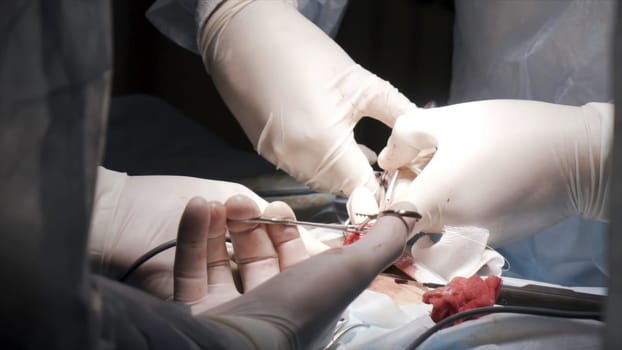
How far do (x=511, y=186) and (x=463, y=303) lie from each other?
0.79ft

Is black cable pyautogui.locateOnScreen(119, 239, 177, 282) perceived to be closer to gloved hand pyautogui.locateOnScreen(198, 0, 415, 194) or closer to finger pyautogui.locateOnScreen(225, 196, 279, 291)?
finger pyautogui.locateOnScreen(225, 196, 279, 291)

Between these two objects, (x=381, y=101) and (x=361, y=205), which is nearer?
(x=361, y=205)

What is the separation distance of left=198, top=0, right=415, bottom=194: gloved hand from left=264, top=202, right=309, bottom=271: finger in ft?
0.99

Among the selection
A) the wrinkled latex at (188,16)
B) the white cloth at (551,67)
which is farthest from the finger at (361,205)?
the wrinkled latex at (188,16)

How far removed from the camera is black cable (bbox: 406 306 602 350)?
31.9 inches

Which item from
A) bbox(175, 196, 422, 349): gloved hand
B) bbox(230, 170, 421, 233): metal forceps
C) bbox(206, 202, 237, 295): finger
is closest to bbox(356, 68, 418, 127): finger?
bbox(230, 170, 421, 233): metal forceps

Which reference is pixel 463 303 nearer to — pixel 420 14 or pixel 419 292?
pixel 419 292

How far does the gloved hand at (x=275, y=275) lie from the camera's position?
0.60 meters

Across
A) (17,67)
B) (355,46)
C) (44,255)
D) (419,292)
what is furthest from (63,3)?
(355,46)

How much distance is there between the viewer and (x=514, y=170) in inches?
40.7

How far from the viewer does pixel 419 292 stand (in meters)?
1.05

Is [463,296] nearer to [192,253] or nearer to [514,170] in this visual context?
[514,170]

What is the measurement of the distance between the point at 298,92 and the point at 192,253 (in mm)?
509

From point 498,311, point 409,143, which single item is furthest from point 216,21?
point 498,311
